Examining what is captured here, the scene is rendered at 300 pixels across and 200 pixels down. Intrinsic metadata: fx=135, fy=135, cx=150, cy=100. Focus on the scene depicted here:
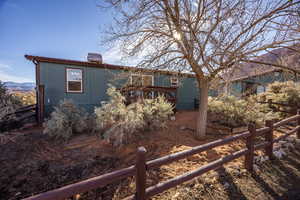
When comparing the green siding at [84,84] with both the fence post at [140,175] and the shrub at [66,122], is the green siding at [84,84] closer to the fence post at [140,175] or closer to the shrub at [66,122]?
the shrub at [66,122]

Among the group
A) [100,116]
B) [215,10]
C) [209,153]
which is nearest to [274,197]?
[209,153]

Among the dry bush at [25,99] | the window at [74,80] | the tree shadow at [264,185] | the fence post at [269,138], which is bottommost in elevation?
the tree shadow at [264,185]

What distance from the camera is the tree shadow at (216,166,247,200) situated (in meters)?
2.11

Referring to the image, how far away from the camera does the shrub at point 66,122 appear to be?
498 centimetres

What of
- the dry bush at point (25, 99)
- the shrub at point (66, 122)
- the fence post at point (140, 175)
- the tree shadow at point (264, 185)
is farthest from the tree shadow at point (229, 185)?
the dry bush at point (25, 99)

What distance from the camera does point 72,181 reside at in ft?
10.1

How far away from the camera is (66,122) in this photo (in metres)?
5.25

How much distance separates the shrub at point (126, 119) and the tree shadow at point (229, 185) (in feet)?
8.20

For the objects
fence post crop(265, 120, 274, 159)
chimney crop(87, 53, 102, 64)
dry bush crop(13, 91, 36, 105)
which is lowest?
fence post crop(265, 120, 274, 159)

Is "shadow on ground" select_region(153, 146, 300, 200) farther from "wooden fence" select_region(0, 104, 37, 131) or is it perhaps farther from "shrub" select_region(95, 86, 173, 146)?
"wooden fence" select_region(0, 104, 37, 131)

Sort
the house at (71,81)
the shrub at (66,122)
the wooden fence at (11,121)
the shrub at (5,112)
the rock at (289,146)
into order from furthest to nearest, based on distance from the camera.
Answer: the house at (71,81) < the wooden fence at (11,121) < the shrub at (5,112) < the shrub at (66,122) < the rock at (289,146)

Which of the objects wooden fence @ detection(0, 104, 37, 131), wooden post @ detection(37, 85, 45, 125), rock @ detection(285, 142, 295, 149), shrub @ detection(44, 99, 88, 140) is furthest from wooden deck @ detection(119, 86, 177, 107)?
wooden fence @ detection(0, 104, 37, 131)

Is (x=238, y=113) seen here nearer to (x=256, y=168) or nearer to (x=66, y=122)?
(x=256, y=168)

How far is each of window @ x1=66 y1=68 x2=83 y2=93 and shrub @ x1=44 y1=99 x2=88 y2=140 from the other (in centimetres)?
246
